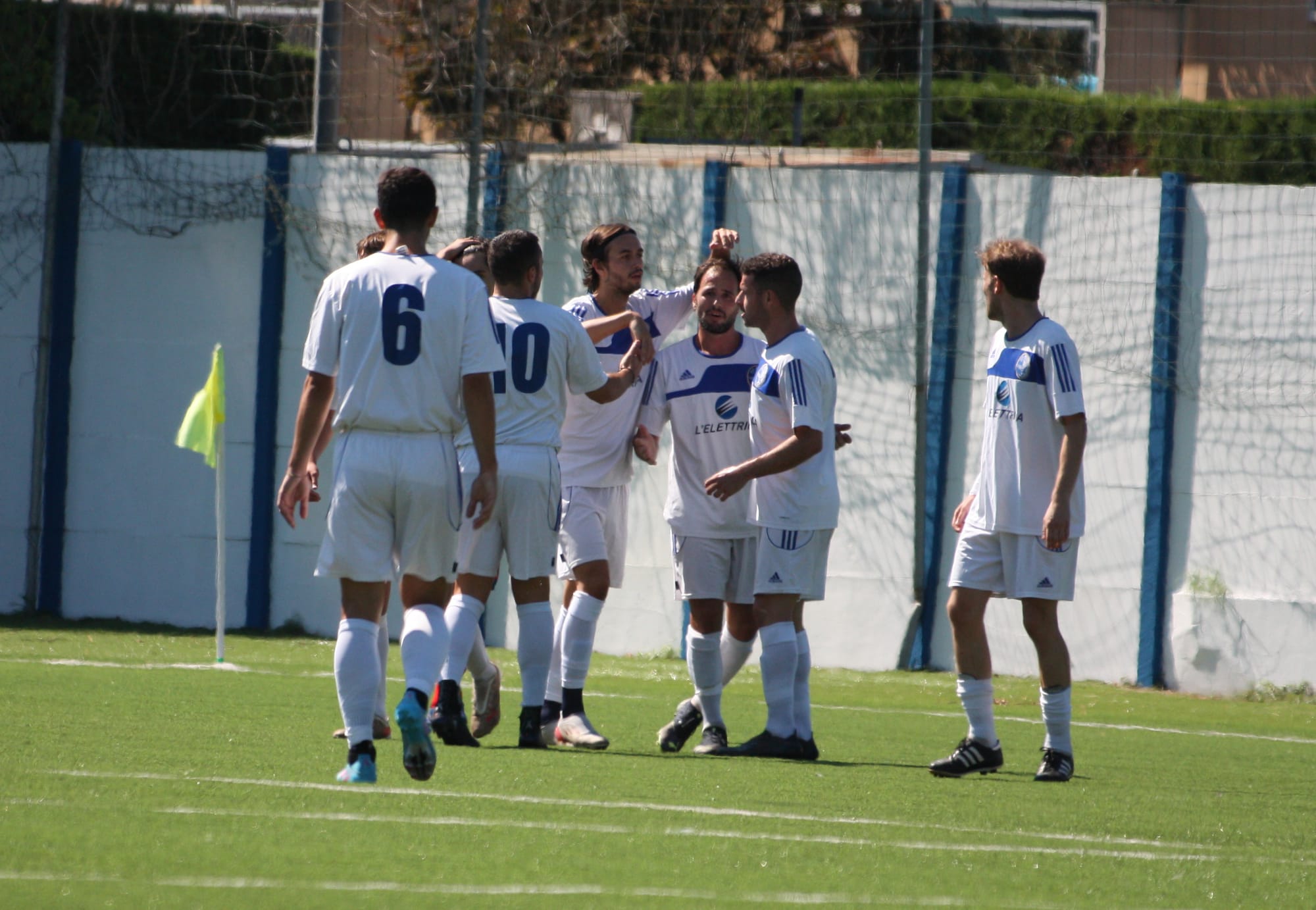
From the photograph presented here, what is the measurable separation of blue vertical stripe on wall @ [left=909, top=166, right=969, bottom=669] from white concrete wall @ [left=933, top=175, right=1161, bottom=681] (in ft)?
0.63

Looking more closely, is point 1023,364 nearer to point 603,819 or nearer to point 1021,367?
point 1021,367

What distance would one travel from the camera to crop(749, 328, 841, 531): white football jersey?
20.2ft

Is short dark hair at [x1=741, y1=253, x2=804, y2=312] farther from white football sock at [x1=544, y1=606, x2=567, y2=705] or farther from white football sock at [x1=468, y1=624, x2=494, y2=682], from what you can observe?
white football sock at [x1=468, y1=624, x2=494, y2=682]

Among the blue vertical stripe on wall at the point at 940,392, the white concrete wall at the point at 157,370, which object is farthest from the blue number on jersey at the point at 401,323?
the white concrete wall at the point at 157,370

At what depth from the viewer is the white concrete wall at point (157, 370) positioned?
12438 millimetres

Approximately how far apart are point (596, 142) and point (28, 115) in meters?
4.62

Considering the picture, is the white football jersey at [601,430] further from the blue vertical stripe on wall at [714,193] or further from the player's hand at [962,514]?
the blue vertical stripe on wall at [714,193]

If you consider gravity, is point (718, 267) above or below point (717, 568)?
above

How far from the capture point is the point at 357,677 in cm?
485

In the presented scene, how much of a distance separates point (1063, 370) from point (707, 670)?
1818 mm

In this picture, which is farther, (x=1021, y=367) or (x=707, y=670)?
(x=707, y=670)

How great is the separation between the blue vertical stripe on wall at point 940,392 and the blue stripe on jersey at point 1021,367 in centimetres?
509

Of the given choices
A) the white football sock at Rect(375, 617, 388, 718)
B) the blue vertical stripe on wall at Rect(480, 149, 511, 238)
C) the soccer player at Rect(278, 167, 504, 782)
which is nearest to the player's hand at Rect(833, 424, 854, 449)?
the white football sock at Rect(375, 617, 388, 718)

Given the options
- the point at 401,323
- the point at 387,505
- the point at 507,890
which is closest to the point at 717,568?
the point at 387,505
